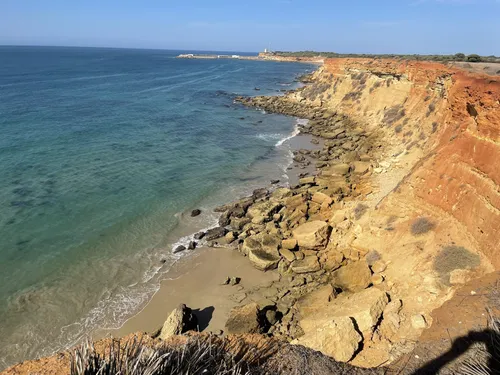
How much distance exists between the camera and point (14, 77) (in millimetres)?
81500

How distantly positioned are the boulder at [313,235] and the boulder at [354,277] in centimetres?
267

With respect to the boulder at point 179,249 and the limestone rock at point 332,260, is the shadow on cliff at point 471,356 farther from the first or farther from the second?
the boulder at point 179,249

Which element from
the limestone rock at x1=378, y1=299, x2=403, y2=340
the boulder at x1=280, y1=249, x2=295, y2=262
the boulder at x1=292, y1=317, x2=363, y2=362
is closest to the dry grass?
the boulder at x1=292, y1=317, x2=363, y2=362

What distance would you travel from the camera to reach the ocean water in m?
15.7

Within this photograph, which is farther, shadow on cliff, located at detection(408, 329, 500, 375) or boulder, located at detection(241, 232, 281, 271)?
boulder, located at detection(241, 232, 281, 271)

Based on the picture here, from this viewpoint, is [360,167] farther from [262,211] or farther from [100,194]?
[100,194]

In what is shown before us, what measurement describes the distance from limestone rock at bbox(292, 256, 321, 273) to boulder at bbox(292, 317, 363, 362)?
17.1 feet

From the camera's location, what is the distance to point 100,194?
992 inches

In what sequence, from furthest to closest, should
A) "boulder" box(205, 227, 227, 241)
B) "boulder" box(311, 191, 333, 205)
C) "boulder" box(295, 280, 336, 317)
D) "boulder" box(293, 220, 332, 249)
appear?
"boulder" box(311, 191, 333, 205) → "boulder" box(205, 227, 227, 241) → "boulder" box(293, 220, 332, 249) → "boulder" box(295, 280, 336, 317)

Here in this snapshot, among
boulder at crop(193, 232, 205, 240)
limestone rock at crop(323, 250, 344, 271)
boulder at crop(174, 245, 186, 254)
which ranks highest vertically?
limestone rock at crop(323, 250, 344, 271)

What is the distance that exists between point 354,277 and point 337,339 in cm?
450

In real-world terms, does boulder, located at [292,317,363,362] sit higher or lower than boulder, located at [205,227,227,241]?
higher

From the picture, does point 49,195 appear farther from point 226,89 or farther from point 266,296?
point 226,89

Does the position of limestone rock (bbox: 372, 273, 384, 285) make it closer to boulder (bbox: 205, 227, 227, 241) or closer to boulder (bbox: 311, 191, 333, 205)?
boulder (bbox: 311, 191, 333, 205)
